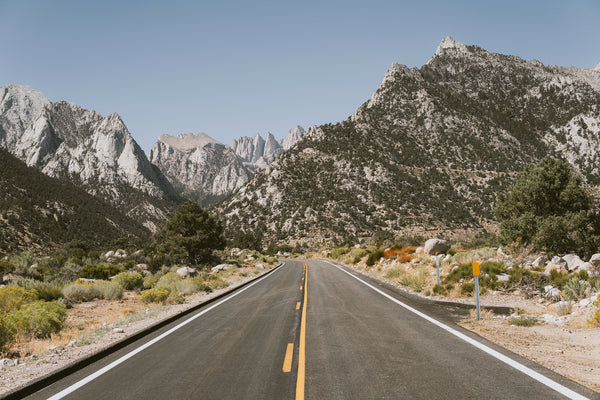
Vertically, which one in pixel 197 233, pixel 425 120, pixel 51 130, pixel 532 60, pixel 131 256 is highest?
pixel 532 60

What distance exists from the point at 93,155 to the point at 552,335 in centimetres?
18088

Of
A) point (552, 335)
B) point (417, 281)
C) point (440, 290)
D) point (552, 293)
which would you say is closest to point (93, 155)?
point (417, 281)

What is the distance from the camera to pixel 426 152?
88.9 metres

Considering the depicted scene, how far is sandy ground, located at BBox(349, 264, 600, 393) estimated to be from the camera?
5.78m

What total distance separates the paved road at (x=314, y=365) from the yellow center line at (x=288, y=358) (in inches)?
0.8

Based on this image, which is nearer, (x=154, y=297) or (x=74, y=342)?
(x=74, y=342)

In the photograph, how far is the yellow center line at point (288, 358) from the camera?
237 inches

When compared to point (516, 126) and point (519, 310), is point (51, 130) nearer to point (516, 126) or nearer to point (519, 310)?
point (516, 126)

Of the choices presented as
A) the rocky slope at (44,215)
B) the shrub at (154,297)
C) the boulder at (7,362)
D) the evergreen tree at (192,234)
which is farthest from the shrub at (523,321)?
the rocky slope at (44,215)

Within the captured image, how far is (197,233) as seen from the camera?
41.2 meters

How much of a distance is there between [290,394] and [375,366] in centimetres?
181

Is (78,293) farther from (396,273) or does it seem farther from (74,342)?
(396,273)

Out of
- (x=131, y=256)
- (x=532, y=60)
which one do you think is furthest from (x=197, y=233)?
(x=532, y=60)

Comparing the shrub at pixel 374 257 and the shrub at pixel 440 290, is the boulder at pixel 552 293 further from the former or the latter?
the shrub at pixel 374 257
